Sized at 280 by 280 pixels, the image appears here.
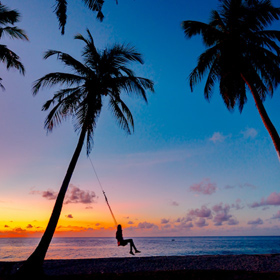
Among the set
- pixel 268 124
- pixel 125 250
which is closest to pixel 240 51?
pixel 268 124

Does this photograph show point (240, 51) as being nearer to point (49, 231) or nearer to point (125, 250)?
point (49, 231)

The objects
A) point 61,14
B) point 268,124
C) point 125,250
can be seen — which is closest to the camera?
point 61,14

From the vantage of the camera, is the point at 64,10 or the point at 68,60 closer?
the point at 64,10

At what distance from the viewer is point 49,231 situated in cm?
895

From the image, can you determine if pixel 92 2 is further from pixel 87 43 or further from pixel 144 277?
pixel 144 277

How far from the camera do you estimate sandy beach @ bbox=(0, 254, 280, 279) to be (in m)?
8.09

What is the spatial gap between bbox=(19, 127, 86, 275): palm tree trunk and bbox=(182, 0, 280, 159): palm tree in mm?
7121

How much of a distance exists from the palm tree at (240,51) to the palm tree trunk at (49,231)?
7121mm

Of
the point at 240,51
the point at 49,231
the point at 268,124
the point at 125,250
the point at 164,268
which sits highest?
the point at 240,51

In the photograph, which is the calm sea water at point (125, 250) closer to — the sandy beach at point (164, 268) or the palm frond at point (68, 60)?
the sandy beach at point (164, 268)

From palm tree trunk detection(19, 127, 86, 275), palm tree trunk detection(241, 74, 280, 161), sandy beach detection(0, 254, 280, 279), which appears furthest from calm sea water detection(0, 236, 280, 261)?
palm tree trunk detection(241, 74, 280, 161)

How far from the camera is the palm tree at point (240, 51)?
37.8 feet

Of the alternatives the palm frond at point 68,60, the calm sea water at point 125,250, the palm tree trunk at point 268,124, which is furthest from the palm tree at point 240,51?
the calm sea water at point 125,250

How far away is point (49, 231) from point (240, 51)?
1161cm
